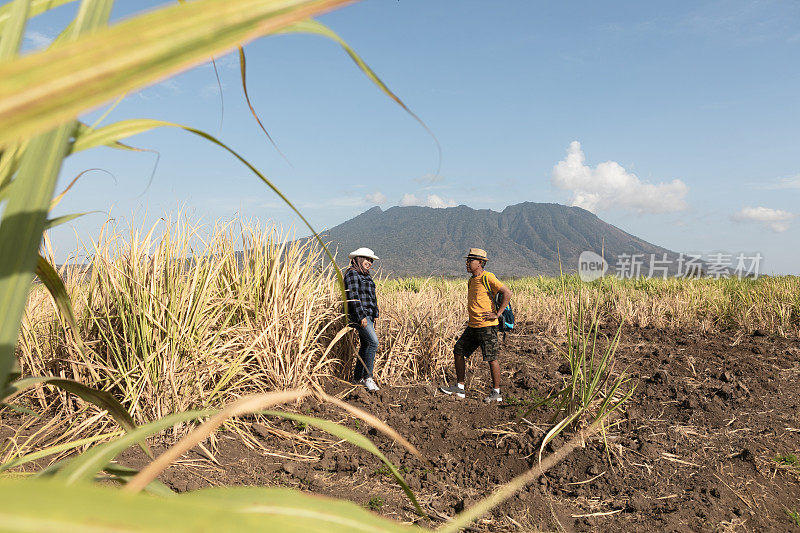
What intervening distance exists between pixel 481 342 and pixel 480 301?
18.1 inches

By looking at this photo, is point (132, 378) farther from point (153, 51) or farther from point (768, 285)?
point (768, 285)

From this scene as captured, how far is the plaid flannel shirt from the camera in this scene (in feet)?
17.2

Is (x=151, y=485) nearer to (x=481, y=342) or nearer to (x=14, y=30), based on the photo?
(x=14, y=30)

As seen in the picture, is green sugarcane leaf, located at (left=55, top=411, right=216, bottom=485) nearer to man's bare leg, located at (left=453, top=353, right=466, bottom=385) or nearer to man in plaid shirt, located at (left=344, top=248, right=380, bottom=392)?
man in plaid shirt, located at (left=344, top=248, right=380, bottom=392)

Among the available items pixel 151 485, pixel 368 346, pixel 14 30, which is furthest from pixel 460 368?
pixel 14 30

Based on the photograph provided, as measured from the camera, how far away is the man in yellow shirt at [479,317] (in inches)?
208

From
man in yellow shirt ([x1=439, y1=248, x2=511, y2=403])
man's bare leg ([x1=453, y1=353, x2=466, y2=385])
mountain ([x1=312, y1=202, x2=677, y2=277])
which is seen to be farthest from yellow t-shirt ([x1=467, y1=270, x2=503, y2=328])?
mountain ([x1=312, y1=202, x2=677, y2=277])

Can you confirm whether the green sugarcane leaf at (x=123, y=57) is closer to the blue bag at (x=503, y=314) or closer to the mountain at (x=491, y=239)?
the blue bag at (x=503, y=314)

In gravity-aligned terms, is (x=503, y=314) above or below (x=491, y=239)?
below

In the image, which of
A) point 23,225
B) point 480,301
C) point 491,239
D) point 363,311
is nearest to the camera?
point 23,225

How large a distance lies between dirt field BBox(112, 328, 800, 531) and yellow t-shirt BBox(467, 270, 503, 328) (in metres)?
0.80

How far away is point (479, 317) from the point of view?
5359 millimetres

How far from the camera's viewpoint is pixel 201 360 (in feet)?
12.0

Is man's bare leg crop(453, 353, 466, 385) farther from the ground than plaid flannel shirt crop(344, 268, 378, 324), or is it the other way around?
plaid flannel shirt crop(344, 268, 378, 324)
